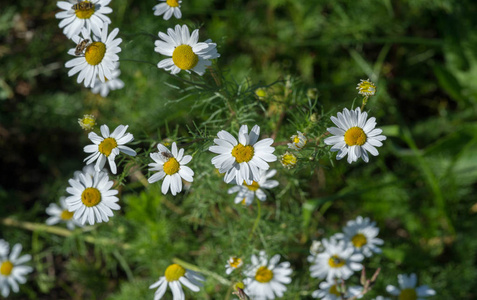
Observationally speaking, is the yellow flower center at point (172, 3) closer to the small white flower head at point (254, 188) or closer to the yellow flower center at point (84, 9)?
the yellow flower center at point (84, 9)

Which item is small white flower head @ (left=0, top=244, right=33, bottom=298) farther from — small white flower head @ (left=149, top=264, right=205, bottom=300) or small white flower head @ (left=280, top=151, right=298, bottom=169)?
small white flower head @ (left=280, top=151, right=298, bottom=169)

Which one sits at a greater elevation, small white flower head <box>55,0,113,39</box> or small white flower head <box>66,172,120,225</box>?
small white flower head <box>55,0,113,39</box>

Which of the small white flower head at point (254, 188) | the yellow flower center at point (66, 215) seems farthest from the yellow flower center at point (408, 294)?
the yellow flower center at point (66, 215)

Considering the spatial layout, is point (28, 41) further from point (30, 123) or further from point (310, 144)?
point (310, 144)

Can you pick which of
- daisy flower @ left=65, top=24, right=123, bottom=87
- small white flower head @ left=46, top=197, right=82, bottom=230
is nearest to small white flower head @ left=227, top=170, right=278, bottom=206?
daisy flower @ left=65, top=24, right=123, bottom=87

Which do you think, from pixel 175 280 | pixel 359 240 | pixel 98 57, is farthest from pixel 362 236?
pixel 98 57

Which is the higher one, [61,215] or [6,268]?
[61,215]

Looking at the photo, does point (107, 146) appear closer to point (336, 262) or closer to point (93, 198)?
point (93, 198)
